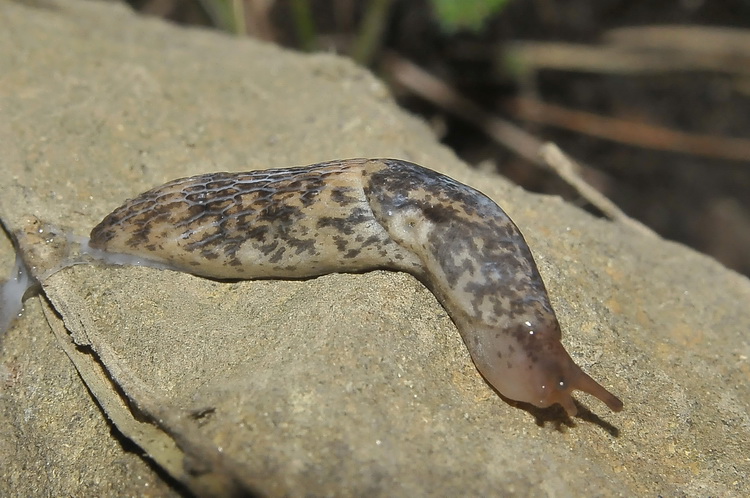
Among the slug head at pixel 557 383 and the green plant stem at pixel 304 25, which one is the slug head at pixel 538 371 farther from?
the green plant stem at pixel 304 25

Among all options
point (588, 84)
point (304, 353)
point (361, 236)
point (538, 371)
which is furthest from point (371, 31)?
point (538, 371)

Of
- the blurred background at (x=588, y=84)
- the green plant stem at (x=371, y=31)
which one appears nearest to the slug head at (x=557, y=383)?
the blurred background at (x=588, y=84)

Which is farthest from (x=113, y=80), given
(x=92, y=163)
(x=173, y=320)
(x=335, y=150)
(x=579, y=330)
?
(x=579, y=330)

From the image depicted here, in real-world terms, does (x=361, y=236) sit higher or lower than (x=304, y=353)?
higher

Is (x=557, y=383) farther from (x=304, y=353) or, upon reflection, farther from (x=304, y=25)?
(x=304, y=25)

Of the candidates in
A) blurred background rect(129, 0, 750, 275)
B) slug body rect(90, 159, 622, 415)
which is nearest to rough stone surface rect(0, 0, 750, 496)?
slug body rect(90, 159, 622, 415)

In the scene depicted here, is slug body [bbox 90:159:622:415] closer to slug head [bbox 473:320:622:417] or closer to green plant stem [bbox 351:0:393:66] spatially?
slug head [bbox 473:320:622:417]

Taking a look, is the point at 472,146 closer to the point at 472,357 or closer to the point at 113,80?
the point at 113,80
